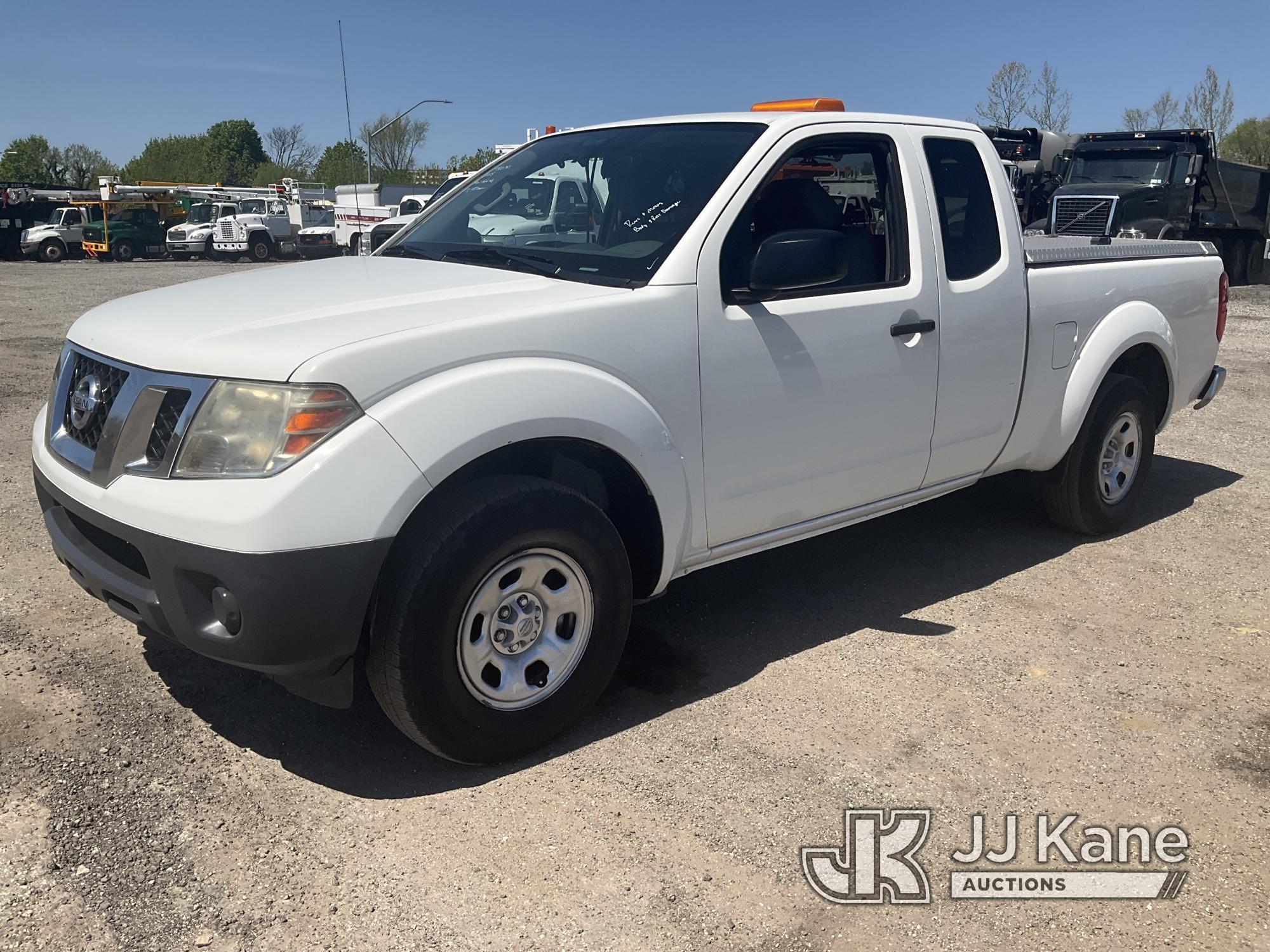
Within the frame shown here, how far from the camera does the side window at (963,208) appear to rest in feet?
13.6

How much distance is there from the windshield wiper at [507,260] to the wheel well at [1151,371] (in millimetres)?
3102

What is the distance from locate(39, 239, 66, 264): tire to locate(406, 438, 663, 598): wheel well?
120 ft

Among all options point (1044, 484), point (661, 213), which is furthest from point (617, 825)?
point (1044, 484)

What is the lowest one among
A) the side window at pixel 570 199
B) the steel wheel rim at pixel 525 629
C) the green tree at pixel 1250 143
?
the steel wheel rim at pixel 525 629

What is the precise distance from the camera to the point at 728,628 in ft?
13.8

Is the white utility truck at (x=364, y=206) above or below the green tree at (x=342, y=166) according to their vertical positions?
below

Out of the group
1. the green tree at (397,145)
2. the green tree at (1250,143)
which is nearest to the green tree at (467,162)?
the green tree at (397,145)

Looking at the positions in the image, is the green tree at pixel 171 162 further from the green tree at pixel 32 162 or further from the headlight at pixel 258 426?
the headlight at pixel 258 426

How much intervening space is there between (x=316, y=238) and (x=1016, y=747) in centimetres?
3427

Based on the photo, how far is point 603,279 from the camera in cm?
333

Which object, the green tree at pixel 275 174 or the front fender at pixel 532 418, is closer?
the front fender at pixel 532 418

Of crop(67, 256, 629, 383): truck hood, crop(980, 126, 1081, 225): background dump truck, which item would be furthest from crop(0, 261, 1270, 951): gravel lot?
crop(980, 126, 1081, 225): background dump truck

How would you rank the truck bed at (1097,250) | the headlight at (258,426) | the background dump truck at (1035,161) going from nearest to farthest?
the headlight at (258,426) < the truck bed at (1097,250) < the background dump truck at (1035,161)

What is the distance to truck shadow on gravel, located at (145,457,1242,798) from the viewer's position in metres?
3.22
